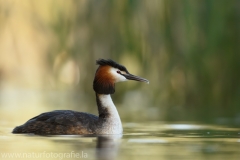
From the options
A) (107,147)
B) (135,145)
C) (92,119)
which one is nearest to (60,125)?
(92,119)

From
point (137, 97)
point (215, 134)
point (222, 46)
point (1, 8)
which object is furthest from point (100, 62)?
point (137, 97)

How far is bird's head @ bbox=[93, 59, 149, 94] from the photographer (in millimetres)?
10086

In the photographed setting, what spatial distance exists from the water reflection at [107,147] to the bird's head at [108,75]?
773mm

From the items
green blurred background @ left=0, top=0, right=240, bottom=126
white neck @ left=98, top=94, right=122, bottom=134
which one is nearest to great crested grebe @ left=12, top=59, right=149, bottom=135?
white neck @ left=98, top=94, right=122, bottom=134

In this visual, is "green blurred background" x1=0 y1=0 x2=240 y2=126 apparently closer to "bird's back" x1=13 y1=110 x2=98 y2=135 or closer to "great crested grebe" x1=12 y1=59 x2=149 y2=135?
"great crested grebe" x1=12 y1=59 x2=149 y2=135

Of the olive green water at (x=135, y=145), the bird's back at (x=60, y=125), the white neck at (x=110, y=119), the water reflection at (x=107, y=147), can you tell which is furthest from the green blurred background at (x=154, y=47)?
the water reflection at (x=107, y=147)

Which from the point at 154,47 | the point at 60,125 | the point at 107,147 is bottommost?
the point at 107,147

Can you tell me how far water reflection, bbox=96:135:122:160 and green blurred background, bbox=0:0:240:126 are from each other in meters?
2.96

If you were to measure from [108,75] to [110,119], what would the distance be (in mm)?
512

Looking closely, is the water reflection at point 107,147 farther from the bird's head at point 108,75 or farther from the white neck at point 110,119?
the bird's head at point 108,75

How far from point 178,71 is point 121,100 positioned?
1.78 metres

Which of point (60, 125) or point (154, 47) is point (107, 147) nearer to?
point (60, 125)

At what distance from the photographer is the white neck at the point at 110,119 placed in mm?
9883

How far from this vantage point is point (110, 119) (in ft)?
32.8
